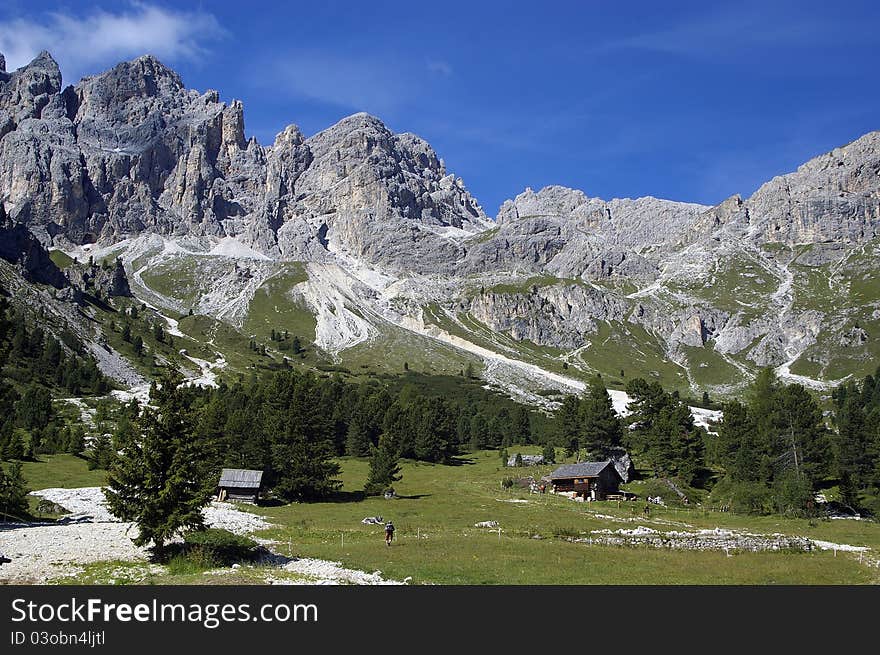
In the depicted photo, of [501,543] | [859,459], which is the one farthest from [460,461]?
[501,543]

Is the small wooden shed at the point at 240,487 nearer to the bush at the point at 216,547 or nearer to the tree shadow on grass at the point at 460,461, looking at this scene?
the bush at the point at 216,547

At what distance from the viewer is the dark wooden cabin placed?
3410 inches

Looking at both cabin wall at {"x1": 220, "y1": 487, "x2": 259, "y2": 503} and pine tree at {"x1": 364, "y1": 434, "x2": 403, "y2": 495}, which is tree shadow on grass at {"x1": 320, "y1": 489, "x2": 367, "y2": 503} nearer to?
pine tree at {"x1": 364, "y1": 434, "x2": 403, "y2": 495}

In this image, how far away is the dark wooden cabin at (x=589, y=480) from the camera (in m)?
86.6

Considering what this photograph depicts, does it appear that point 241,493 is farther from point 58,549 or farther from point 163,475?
point 163,475

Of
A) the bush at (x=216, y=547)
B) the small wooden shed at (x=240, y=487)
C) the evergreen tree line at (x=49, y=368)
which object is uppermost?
the evergreen tree line at (x=49, y=368)

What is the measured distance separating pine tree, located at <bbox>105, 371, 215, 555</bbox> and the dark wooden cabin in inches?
2371

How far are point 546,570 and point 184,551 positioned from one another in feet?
60.1

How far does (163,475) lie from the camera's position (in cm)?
3544

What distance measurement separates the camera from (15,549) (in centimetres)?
3556

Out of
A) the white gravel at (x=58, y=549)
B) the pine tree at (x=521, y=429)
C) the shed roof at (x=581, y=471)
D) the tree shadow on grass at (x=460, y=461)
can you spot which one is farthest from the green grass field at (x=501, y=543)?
the pine tree at (x=521, y=429)

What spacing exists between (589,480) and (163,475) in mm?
62573
